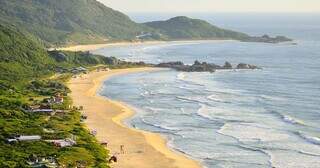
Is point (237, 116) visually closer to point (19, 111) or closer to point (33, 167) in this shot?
point (19, 111)

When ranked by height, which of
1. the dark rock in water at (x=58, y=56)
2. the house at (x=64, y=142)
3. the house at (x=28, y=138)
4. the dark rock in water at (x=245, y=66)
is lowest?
the house at (x=64, y=142)

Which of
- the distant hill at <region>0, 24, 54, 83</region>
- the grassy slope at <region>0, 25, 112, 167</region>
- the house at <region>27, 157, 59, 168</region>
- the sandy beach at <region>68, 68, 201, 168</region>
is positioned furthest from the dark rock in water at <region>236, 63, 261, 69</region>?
the house at <region>27, 157, 59, 168</region>

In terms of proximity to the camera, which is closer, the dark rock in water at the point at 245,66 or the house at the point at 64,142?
the house at the point at 64,142

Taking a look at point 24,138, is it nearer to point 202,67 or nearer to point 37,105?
point 37,105

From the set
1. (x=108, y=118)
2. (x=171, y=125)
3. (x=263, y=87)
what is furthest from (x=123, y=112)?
(x=263, y=87)

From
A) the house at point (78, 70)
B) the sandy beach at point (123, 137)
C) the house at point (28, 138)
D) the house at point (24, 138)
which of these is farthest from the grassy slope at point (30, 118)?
the house at point (78, 70)

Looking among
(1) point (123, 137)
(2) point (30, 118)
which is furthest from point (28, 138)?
(1) point (123, 137)

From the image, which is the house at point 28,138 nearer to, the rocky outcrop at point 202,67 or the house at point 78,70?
the house at point 78,70

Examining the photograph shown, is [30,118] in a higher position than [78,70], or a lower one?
lower

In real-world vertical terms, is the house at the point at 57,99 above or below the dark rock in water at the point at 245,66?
below
